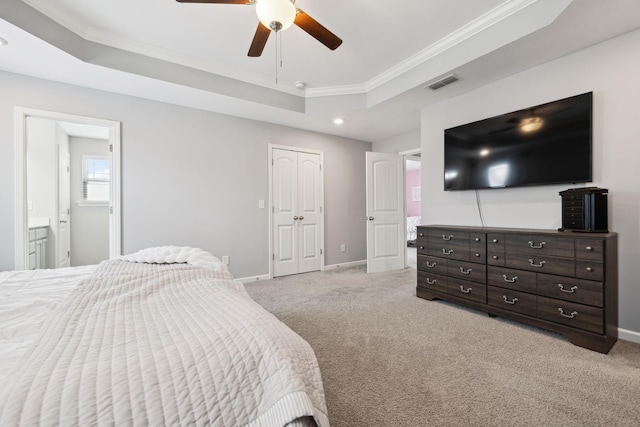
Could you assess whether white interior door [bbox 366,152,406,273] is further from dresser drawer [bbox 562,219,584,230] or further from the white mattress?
the white mattress

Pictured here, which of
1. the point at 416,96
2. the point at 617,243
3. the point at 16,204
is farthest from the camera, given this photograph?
the point at 416,96

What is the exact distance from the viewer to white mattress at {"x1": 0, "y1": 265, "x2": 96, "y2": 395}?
2.52ft

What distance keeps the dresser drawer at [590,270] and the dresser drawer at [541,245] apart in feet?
0.27

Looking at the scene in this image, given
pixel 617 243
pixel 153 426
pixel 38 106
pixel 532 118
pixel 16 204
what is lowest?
A: pixel 153 426

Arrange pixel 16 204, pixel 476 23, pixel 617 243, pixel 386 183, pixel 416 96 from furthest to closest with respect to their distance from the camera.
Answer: pixel 386 183 < pixel 416 96 < pixel 16 204 < pixel 476 23 < pixel 617 243

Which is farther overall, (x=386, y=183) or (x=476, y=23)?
(x=386, y=183)

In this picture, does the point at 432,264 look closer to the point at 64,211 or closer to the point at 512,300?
the point at 512,300

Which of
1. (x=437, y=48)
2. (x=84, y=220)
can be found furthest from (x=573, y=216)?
(x=84, y=220)

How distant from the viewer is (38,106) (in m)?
2.75

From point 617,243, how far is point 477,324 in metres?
1.26

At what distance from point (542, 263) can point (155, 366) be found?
107 inches

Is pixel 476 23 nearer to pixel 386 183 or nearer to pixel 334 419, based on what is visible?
pixel 386 183

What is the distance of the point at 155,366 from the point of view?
0.67 meters

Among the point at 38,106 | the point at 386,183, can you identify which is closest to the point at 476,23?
the point at 386,183
